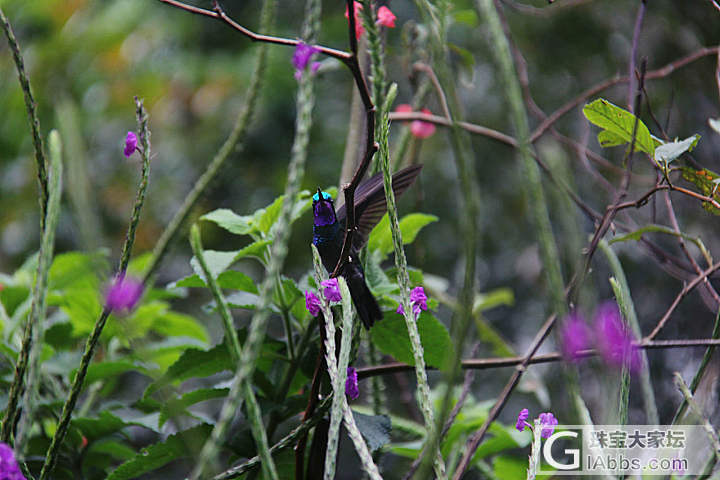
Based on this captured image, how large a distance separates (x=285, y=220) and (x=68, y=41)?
3.07m

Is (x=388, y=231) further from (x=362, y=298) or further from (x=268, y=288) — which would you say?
(x=268, y=288)

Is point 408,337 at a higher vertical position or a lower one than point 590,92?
lower

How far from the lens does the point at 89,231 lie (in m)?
0.46

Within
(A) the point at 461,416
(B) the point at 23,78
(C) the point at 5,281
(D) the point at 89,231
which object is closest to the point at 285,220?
(D) the point at 89,231

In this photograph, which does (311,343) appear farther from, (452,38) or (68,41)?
(68,41)

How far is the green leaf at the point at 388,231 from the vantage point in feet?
2.65

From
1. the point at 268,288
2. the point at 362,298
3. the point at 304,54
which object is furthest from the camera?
the point at 362,298

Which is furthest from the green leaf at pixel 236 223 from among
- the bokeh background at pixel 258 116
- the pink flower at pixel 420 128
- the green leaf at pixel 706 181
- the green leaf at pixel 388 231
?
the bokeh background at pixel 258 116

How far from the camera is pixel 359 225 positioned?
74cm

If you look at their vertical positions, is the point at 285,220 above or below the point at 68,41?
above

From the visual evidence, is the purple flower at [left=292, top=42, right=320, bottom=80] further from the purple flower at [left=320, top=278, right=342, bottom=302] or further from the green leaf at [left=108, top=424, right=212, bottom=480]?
the green leaf at [left=108, top=424, right=212, bottom=480]

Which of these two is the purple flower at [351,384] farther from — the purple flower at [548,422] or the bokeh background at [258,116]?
the bokeh background at [258,116]

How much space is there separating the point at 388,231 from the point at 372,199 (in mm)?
108

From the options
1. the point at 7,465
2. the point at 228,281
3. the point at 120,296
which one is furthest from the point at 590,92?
the point at 7,465
